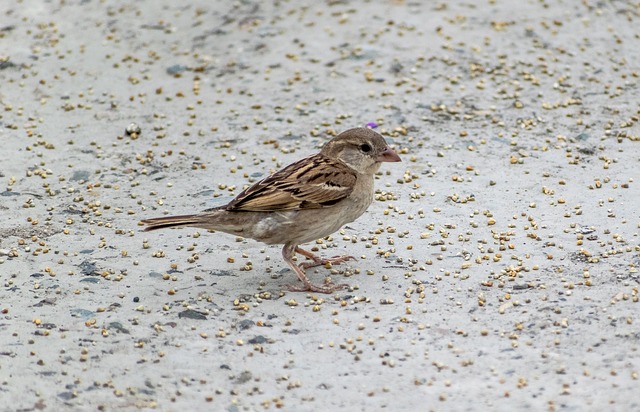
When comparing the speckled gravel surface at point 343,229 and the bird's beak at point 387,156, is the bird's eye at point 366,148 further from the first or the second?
the speckled gravel surface at point 343,229

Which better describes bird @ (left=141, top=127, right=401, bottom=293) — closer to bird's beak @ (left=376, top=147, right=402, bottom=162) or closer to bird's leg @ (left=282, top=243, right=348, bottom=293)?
bird's leg @ (left=282, top=243, right=348, bottom=293)

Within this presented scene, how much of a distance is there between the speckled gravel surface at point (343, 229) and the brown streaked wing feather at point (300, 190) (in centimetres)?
52

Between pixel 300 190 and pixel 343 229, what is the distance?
100cm

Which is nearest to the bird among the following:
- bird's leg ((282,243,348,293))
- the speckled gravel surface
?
bird's leg ((282,243,348,293))

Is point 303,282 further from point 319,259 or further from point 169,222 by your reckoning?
point 169,222

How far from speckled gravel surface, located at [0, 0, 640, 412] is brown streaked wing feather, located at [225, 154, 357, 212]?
52 cm

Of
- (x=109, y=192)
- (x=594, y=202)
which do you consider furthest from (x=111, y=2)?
(x=594, y=202)

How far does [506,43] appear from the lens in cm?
989

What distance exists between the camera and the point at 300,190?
644 centimetres

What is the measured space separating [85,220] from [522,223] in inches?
123

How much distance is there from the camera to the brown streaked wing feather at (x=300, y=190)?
636cm

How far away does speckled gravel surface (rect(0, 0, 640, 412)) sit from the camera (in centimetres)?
525

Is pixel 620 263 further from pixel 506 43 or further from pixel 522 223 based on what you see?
pixel 506 43

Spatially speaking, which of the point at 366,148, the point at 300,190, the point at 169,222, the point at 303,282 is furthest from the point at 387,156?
the point at 169,222
